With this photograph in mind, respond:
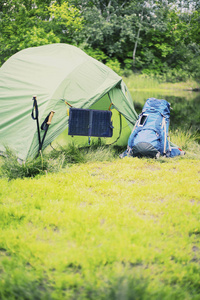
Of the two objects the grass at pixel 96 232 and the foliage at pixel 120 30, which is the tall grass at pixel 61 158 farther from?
the foliage at pixel 120 30

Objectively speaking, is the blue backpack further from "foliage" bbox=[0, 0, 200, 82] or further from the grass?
"foliage" bbox=[0, 0, 200, 82]

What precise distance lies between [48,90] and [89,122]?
88 cm

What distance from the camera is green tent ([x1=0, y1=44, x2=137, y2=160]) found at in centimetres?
459

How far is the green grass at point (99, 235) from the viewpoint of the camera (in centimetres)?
191

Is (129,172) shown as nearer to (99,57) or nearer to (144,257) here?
(144,257)

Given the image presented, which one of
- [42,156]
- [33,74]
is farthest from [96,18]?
[42,156]

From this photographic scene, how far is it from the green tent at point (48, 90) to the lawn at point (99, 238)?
990mm

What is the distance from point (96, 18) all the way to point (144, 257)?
2304 centimetres

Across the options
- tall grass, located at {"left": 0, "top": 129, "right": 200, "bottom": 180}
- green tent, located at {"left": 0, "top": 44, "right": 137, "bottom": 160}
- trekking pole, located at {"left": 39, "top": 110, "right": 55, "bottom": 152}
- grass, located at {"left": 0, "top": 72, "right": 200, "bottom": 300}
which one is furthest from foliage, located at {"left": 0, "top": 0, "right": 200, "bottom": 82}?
grass, located at {"left": 0, "top": 72, "right": 200, "bottom": 300}

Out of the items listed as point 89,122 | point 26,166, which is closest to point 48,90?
point 89,122

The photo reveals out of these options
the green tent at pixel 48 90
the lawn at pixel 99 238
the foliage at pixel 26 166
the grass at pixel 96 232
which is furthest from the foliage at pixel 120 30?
the lawn at pixel 99 238

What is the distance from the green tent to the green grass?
2.26 feet

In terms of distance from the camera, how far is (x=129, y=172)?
4.20 m

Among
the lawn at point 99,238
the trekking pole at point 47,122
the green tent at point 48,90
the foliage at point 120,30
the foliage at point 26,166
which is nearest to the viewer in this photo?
the lawn at point 99,238
